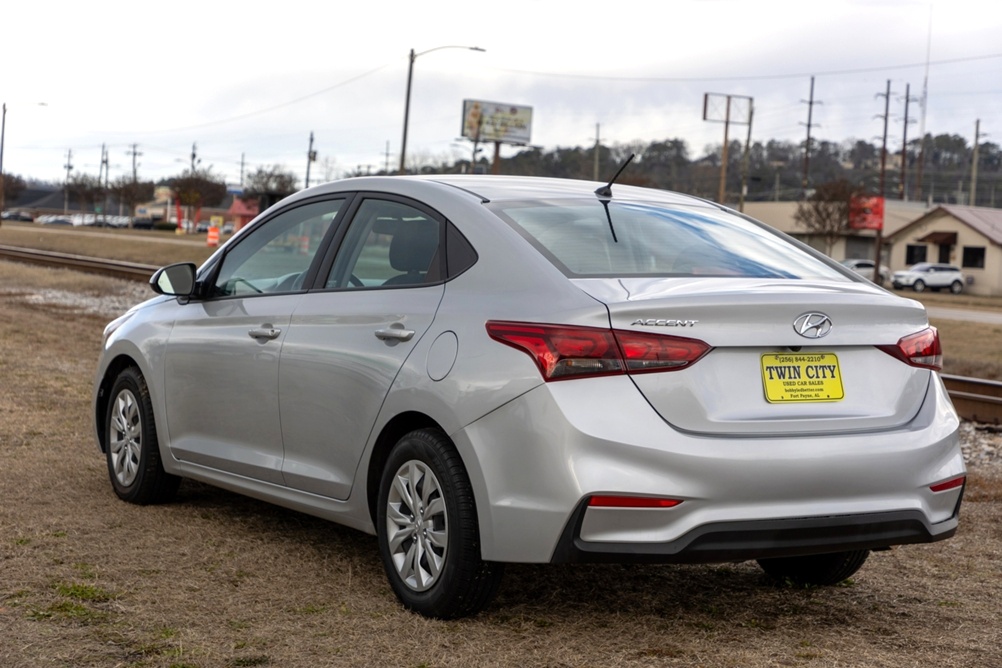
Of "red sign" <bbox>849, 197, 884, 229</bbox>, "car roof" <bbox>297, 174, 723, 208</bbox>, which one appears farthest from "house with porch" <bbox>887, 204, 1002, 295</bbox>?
"car roof" <bbox>297, 174, 723, 208</bbox>

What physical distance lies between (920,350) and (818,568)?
1201mm

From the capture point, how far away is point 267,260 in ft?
19.9

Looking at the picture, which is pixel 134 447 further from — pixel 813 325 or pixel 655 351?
pixel 813 325

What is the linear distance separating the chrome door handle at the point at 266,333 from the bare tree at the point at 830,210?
69943 millimetres

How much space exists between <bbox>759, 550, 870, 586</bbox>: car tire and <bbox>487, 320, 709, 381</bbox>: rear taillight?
1.54 metres

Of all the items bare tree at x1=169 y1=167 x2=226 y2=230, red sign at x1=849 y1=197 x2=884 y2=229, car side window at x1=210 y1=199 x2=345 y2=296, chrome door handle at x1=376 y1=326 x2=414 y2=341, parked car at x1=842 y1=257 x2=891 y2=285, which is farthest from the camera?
bare tree at x1=169 y1=167 x2=226 y2=230

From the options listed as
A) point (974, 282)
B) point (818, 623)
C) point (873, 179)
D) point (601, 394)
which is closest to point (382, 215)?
point (601, 394)

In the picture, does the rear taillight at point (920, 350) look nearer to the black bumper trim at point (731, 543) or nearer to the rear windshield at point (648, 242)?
the rear windshield at point (648, 242)

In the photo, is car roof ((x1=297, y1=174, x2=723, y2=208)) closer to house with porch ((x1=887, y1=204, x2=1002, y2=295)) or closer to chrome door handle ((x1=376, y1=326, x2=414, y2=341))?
chrome door handle ((x1=376, y1=326, x2=414, y2=341))

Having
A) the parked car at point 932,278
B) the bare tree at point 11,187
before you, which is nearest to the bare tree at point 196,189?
the bare tree at point 11,187

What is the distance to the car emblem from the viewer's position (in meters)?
4.16

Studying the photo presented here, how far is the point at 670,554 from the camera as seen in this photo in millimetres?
3994

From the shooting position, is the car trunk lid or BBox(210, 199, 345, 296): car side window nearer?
the car trunk lid

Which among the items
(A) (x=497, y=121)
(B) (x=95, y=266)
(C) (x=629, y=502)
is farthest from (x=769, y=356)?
(A) (x=497, y=121)
